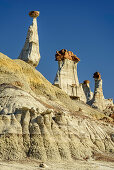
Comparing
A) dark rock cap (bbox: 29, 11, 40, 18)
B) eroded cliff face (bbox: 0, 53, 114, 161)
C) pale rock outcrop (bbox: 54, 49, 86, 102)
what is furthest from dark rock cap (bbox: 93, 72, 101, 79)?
eroded cliff face (bbox: 0, 53, 114, 161)

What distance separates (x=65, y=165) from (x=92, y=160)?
3657 millimetres

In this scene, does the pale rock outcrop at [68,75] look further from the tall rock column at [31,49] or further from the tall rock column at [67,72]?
the tall rock column at [31,49]

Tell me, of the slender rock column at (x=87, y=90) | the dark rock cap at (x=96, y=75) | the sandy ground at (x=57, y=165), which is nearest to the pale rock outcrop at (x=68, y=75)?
the dark rock cap at (x=96, y=75)

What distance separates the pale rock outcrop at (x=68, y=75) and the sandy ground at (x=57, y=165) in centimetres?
5098

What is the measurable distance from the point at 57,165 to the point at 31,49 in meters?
43.0

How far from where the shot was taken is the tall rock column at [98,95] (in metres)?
73.4

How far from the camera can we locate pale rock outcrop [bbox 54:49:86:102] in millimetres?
74062

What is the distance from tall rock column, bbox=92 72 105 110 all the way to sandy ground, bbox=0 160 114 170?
169ft

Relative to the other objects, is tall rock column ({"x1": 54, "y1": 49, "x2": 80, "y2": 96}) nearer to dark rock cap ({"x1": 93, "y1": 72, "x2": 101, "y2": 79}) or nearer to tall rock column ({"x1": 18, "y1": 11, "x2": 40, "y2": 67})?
dark rock cap ({"x1": 93, "y1": 72, "x2": 101, "y2": 79})

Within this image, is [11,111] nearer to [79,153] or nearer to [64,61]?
[79,153]

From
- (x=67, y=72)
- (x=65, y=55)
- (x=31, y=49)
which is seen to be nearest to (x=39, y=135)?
(x=31, y=49)

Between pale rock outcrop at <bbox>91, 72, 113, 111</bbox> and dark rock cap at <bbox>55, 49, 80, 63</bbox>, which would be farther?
dark rock cap at <bbox>55, 49, 80, 63</bbox>

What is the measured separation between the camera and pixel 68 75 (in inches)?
3036

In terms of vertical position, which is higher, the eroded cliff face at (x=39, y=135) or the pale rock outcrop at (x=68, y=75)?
the pale rock outcrop at (x=68, y=75)
